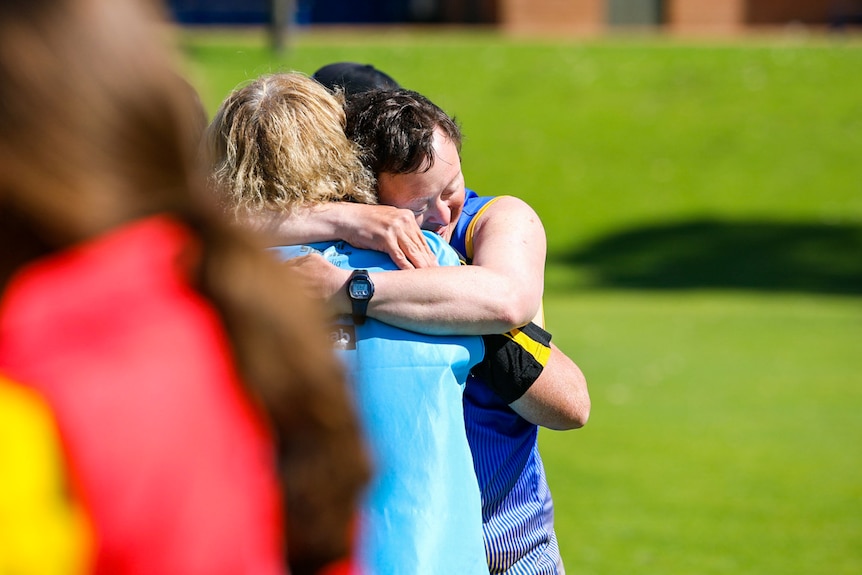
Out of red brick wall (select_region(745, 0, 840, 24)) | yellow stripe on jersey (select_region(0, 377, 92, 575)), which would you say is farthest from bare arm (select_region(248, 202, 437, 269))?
red brick wall (select_region(745, 0, 840, 24))

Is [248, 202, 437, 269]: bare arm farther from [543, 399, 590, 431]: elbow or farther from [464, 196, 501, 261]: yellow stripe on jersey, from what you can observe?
[543, 399, 590, 431]: elbow

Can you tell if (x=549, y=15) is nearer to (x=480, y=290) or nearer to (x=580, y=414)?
(x=580, y=414)

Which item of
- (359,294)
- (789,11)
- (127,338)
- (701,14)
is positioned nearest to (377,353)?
(359,294)

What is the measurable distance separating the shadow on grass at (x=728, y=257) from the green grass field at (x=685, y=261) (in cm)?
6

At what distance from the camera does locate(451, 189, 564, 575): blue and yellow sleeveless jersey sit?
7.68 feet

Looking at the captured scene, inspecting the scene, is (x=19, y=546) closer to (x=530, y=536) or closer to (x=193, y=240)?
(x=193, y=240)

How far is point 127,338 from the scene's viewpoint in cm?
106

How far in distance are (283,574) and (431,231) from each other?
1314 mm

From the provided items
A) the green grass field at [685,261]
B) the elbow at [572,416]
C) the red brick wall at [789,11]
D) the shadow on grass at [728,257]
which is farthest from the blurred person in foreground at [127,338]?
the red brick wall at [789,11]

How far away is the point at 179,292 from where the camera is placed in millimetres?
1109

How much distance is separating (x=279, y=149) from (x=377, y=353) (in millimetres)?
444

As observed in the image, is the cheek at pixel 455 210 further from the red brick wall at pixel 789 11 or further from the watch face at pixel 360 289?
the red brick wall at pixel 789 11

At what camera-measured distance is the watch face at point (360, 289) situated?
2029mm

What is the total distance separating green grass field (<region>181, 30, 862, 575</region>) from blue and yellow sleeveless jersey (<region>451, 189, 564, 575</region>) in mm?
617
